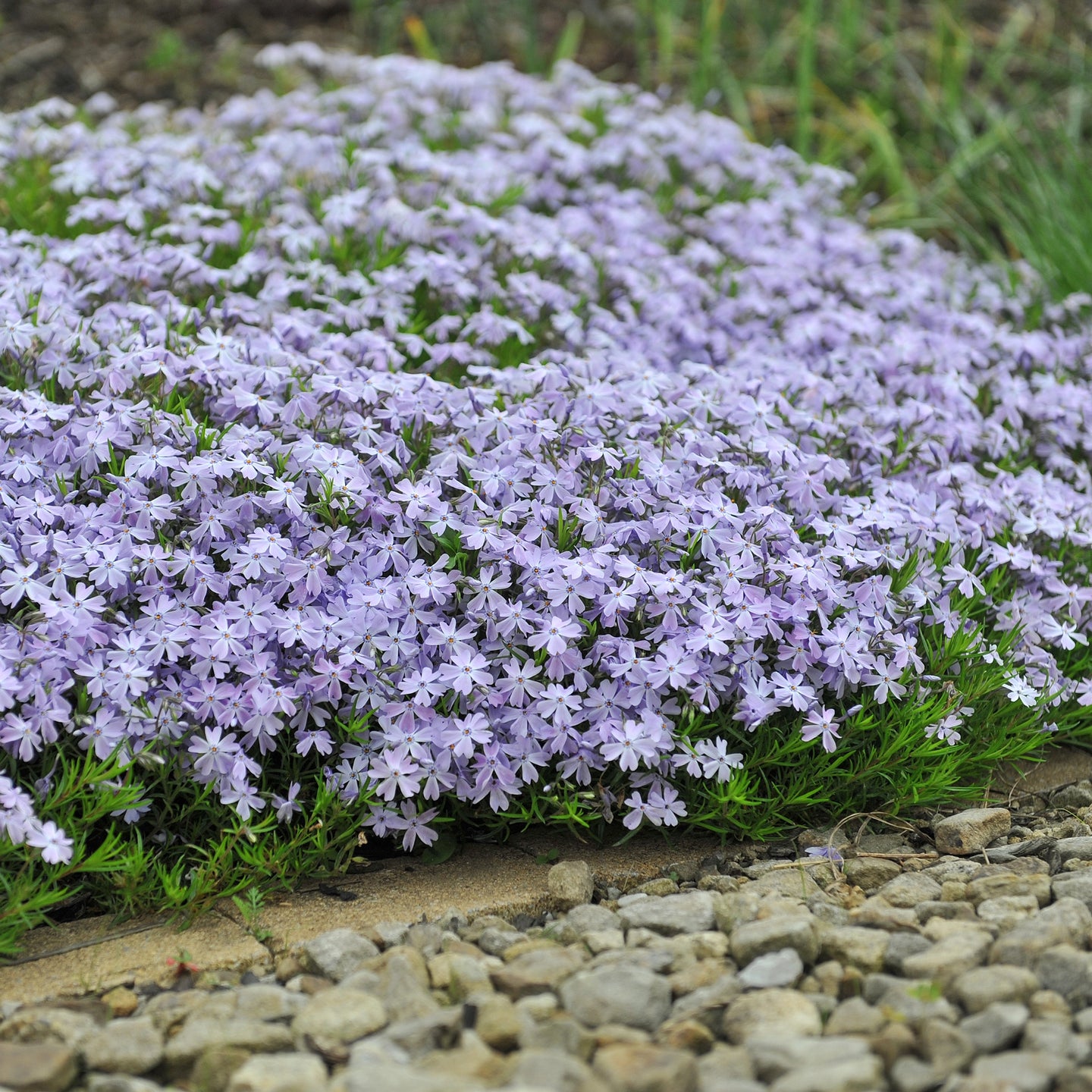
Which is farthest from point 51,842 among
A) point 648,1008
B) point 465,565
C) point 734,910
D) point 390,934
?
point 734,910

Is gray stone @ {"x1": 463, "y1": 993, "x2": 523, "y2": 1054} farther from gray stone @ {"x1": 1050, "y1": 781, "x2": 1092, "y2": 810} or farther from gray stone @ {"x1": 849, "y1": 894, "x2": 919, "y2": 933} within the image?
gray stone @ {"x1": 1050, "y1": 781, "x2": 1092, "y2": 810}

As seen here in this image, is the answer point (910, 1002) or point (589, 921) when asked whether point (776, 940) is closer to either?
point (910, 1002)

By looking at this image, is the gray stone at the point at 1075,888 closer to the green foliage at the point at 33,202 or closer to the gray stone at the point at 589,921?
the gray stone at the point at 589,921

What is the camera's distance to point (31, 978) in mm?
2299

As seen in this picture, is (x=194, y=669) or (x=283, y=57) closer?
(x=194, y=669)

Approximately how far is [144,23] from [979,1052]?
26.8ft

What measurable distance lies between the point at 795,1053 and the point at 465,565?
1352mm

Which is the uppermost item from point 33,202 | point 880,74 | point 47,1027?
point 880,74

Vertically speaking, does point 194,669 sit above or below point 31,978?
above

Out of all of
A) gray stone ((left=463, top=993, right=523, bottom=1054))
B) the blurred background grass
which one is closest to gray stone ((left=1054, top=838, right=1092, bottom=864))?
gray stone ((left=463, top=993, right=523, bottom=1054))

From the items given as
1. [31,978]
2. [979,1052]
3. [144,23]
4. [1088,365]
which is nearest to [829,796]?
[979,1052]

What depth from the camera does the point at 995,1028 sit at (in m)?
1.83

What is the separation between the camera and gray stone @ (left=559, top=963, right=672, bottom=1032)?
6.40 ft

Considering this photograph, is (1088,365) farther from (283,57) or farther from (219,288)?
(283,57)
